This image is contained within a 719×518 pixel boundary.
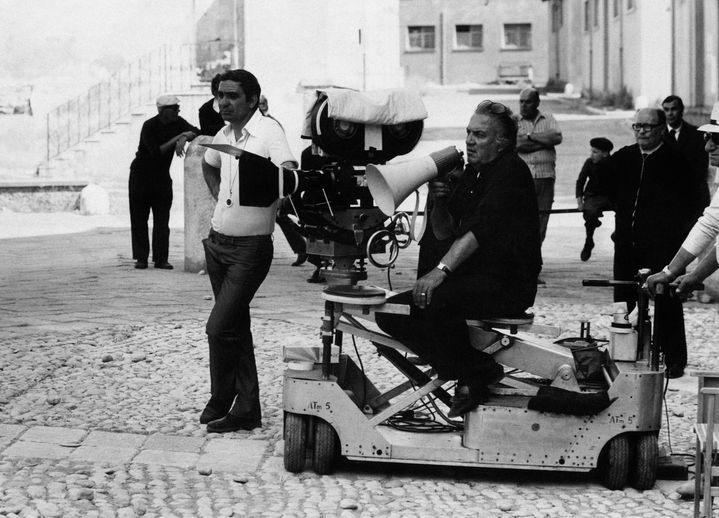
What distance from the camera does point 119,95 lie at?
81.9 ft

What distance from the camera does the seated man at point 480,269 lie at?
20.1ft

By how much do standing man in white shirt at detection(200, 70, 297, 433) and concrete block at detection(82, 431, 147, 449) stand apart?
1.31 ft

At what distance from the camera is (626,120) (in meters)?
32.9

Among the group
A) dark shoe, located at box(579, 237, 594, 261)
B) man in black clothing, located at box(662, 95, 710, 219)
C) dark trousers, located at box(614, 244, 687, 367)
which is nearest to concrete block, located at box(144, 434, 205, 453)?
dark trousers, located at box(614, 244, 687, 367)

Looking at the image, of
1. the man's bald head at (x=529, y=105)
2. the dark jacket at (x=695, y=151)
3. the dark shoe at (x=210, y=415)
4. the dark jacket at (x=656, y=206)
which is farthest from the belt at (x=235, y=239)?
the man's bald head at (x=529, y=105)

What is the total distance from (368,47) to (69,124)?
18.4ft

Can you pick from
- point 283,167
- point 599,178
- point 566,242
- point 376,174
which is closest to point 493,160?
point 376,174

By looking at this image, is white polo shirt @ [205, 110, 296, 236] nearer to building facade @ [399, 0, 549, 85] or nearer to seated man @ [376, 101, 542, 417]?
seated man @ [376, 101, 542, 417]

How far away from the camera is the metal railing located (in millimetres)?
24406

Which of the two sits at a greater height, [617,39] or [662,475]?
[617,39]

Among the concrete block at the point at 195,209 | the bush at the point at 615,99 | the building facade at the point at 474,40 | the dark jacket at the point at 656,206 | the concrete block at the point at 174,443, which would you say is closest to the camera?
the concrete block at the point at 174,443

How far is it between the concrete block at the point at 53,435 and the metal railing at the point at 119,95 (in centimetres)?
1756

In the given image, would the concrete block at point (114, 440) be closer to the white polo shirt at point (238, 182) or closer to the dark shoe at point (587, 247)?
the white polo shirt at point (238, 182)

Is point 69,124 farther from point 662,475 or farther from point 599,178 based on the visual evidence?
point 662,475
